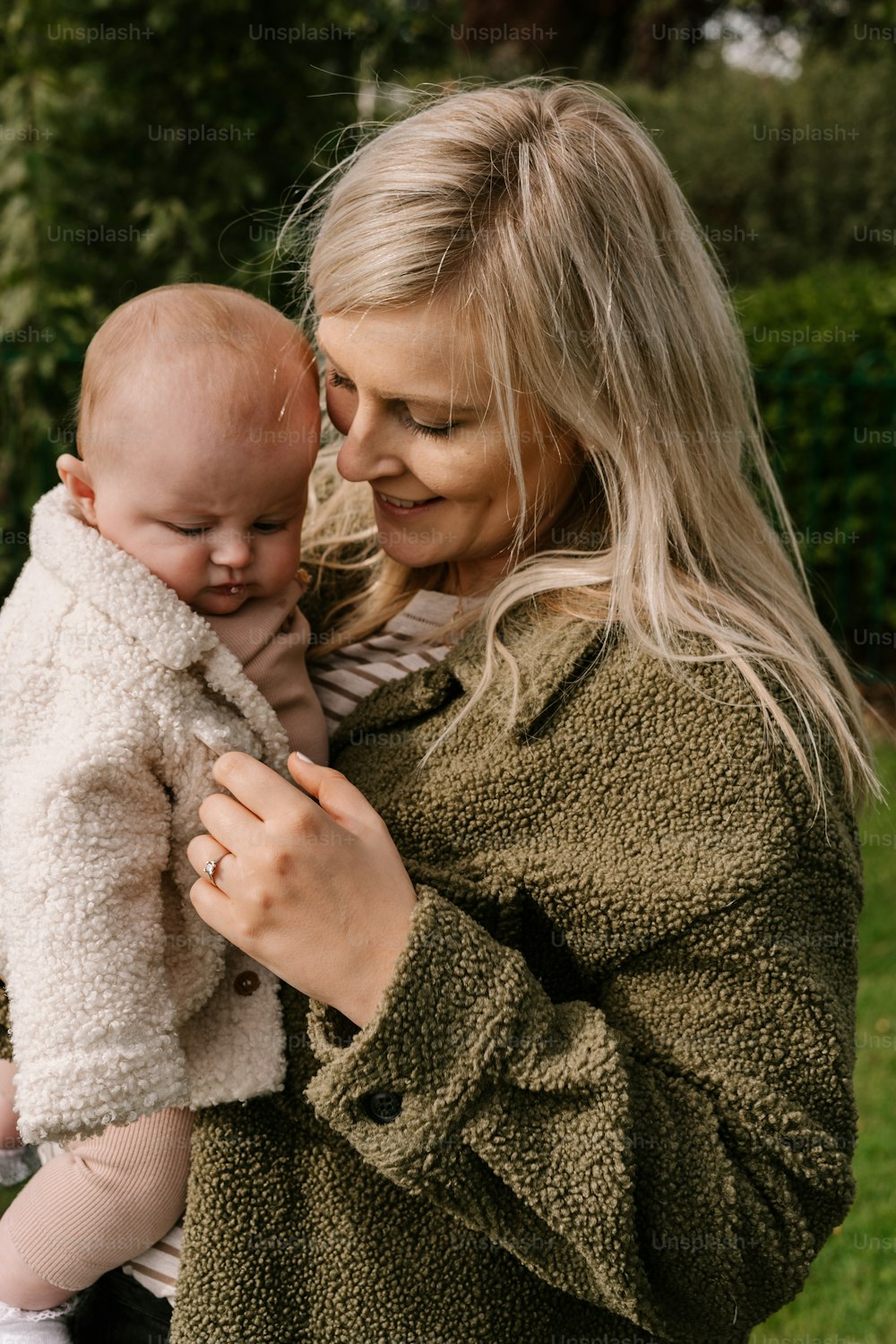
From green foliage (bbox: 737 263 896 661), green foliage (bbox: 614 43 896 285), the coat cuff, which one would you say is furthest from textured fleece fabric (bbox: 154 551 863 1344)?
green foliage (bbox: 614 43 896 285)

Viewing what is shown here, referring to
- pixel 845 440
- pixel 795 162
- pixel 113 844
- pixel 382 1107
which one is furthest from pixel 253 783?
pixel 795 162

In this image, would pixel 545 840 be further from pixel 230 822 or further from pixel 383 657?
pixel 383 657

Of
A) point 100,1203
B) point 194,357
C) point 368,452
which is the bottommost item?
point 100,1203

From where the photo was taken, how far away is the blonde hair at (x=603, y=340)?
171cm

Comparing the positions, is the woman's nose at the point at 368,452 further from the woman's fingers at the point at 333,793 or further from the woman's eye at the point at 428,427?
the woman's fingers at the point at 333,793

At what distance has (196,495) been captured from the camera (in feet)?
5.60

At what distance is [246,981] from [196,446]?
699 millimetres

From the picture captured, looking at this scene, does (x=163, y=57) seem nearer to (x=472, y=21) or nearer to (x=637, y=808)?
(x=637, y=808)

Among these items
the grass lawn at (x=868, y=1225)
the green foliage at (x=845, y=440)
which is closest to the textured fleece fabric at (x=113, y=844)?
the grass lawn at (x=868, y=1225)

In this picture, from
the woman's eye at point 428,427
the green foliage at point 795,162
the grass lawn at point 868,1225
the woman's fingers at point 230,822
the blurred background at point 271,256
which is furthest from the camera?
the green foliage at point 795,162

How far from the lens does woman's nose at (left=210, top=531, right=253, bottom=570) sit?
1726mm

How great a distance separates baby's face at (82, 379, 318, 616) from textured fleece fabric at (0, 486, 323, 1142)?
0.05 m

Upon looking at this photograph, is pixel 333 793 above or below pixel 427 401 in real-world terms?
below

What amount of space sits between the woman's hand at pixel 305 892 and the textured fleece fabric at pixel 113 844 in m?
0.09
